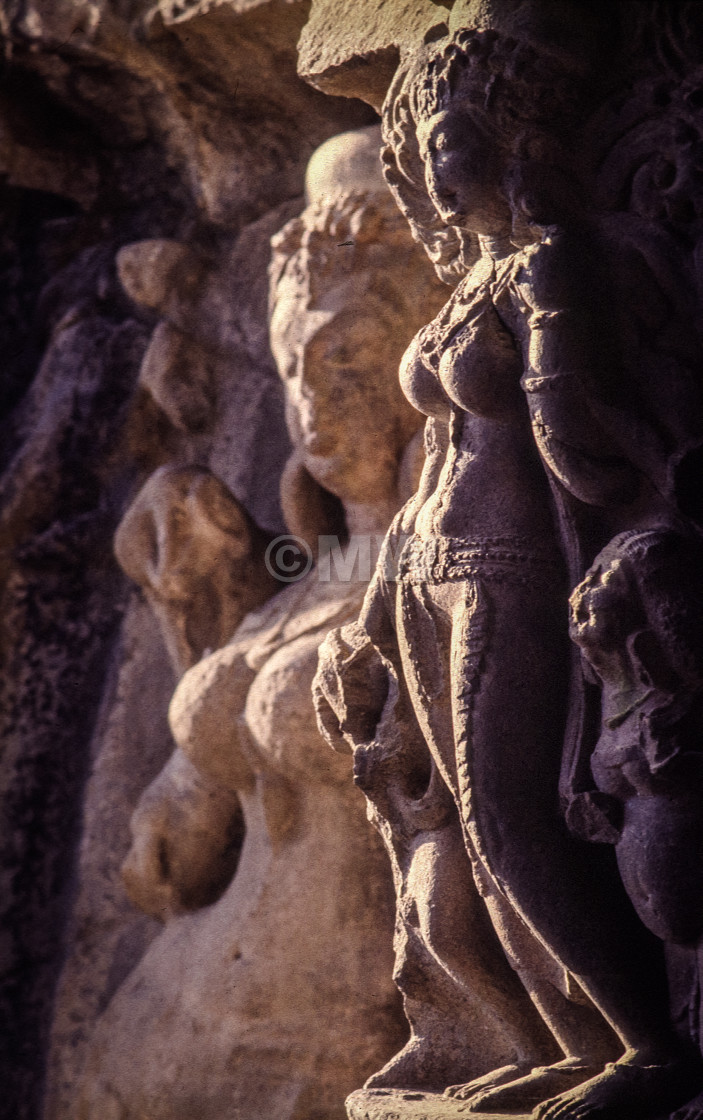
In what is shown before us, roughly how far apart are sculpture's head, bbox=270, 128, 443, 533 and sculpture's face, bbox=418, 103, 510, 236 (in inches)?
32.8

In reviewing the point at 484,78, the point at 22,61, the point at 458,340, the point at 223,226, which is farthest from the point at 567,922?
the point at 22,61

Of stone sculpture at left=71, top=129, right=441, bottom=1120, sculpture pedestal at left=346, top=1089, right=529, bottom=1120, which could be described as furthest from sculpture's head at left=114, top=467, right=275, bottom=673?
sculpture pedestal at left=346, top=1089, right=529, bottom=1120

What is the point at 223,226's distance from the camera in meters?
4.41

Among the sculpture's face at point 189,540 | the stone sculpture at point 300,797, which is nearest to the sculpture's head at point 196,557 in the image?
the sculpture's face at point 189,540

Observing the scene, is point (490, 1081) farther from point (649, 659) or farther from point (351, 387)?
point (351, 387)

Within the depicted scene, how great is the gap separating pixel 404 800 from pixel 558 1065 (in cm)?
58

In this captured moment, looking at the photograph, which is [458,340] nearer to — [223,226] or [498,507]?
[498,507]

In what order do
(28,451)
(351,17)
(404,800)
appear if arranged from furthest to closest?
(28,451) < (351,17) < (404,800)

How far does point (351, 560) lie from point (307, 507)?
275 mm

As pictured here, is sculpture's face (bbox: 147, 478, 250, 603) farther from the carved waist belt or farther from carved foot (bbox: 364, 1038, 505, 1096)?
carved foot (bbox: 364, 1038, 505, 1096)

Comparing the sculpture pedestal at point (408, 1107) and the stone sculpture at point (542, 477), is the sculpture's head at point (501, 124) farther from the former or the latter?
the sculpture pedestal at point (408, 1107)

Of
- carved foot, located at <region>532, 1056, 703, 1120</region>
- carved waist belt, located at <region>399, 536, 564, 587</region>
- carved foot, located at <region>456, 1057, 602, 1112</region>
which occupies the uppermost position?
carved waist belt, located at <region>399, 536, 564, 587</region>

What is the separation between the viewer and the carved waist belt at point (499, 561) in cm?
264

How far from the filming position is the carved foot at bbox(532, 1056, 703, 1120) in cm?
233
